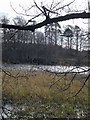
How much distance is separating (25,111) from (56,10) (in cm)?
623

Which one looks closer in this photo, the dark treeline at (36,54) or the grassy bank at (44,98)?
the dark treeline at (36,54)

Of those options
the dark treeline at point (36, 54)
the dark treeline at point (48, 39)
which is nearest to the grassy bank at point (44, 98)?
the dark treeline at point (36, 54)

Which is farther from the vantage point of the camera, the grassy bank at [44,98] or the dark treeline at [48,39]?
the grassy bank at [44,98]

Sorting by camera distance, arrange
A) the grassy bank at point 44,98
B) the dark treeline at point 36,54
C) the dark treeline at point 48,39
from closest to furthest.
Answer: the dark treeline at point 48,39 < the dark treeline at point 36,54 < the grassy bank at point 44,98

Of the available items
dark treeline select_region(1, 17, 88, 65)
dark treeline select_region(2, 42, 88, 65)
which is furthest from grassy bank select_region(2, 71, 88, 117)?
dark treeline select_region(1, 17, 88, 65)

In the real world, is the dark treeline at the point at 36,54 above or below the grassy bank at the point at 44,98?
above

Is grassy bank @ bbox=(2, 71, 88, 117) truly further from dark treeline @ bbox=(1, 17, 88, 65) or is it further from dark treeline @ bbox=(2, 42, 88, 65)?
dark treeline @ bbox=(1, 17, 88, 65)

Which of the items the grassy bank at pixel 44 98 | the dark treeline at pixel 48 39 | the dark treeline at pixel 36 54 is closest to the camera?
the dark treeline at pixel 48 39

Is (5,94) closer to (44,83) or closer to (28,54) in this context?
(44,83)

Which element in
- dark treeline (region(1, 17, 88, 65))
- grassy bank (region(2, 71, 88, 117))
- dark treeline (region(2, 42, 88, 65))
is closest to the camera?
dark treeline (region(1, 17, 88, 65))

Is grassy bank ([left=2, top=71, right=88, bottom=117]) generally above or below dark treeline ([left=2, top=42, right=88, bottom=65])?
below

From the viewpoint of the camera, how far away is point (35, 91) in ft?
31.1

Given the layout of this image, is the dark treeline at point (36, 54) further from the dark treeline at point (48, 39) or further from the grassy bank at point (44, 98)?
the grassy bank at point (44, 98)

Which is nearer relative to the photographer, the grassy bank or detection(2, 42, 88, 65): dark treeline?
detection(2, 42, 88, 65): dark treeline
